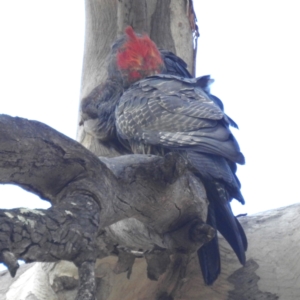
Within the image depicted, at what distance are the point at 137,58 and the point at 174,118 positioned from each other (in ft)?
2.45

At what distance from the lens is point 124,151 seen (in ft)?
13.7

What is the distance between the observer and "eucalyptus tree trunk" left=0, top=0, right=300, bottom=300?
2396mm

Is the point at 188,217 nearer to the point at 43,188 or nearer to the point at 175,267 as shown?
the point at 175,267

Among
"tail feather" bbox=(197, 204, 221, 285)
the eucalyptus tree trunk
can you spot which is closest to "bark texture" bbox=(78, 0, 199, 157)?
the eucalyptus tree trunk

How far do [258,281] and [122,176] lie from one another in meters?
0.97

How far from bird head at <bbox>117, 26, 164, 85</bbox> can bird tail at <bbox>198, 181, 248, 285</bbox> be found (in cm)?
100

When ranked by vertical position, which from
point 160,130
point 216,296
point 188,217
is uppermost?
point 160,130

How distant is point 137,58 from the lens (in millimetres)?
4387

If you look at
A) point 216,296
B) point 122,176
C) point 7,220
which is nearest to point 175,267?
point 216,296

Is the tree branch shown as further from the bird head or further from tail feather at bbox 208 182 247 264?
the bird head

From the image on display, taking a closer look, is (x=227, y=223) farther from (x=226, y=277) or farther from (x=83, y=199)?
(x=83, y=199)

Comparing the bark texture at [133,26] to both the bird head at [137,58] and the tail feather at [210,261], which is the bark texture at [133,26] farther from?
the tail feather at [210,261]

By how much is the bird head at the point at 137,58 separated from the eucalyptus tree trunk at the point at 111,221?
17cm

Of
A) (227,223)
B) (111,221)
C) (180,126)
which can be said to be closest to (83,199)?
(111,221)
